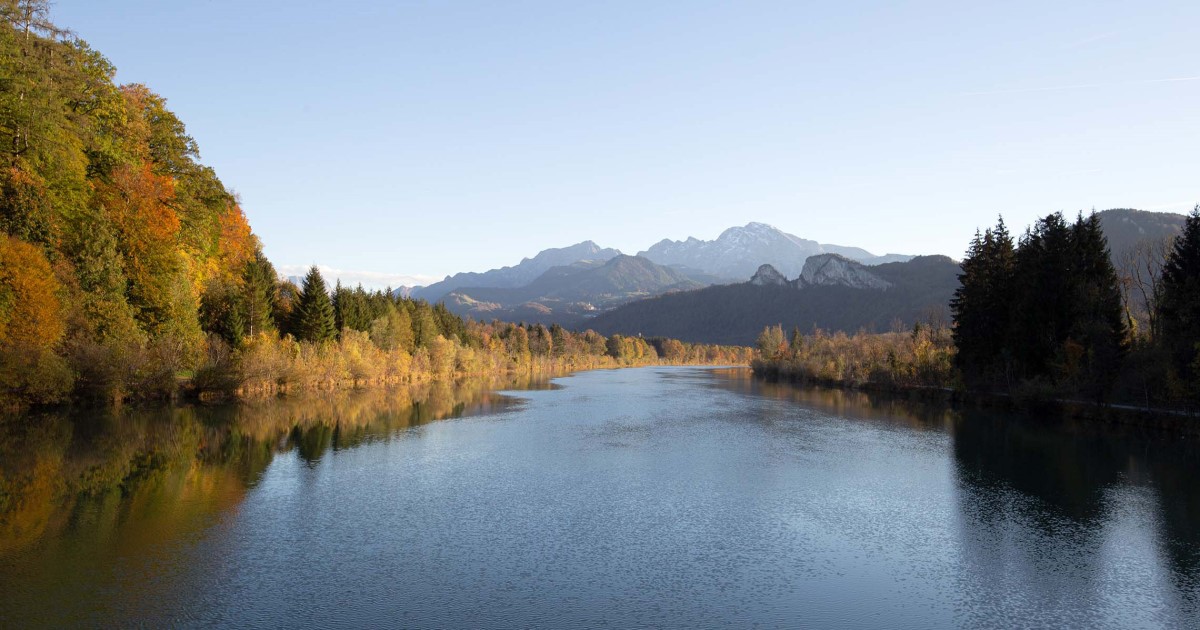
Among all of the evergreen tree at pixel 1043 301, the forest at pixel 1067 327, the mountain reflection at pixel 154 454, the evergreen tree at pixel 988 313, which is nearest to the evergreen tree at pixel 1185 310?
the forest at pixel 1067 327

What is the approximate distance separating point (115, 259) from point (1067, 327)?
65.8 m

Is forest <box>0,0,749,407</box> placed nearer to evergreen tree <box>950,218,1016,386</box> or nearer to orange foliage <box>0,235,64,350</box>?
orange foliage <box>0,235,64,350</box>

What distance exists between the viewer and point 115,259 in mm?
40969

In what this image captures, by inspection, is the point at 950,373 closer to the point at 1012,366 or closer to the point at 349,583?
the point at 1012,366

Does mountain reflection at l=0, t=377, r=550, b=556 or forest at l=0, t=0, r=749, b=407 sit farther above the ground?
forest at l=0, t=0, r=749, b=407

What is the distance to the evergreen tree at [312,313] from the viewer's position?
64.2 m

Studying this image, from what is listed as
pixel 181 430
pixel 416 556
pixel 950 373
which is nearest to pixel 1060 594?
pixel 416 556

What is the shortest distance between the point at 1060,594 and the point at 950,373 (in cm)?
5271

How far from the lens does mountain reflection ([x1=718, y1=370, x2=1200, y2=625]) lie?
52.3ft

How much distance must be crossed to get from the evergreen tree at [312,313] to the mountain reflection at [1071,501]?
52.6 meters

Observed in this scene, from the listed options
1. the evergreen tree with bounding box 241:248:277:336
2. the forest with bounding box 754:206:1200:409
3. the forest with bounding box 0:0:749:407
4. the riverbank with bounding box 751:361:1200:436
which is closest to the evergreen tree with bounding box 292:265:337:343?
the forest with bounding box 0:0:749:407

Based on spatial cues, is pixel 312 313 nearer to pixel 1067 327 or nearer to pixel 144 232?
pixel 144 232

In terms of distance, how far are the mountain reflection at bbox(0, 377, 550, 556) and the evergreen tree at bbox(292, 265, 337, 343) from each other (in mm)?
13031

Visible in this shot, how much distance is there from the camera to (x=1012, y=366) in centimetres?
5438
